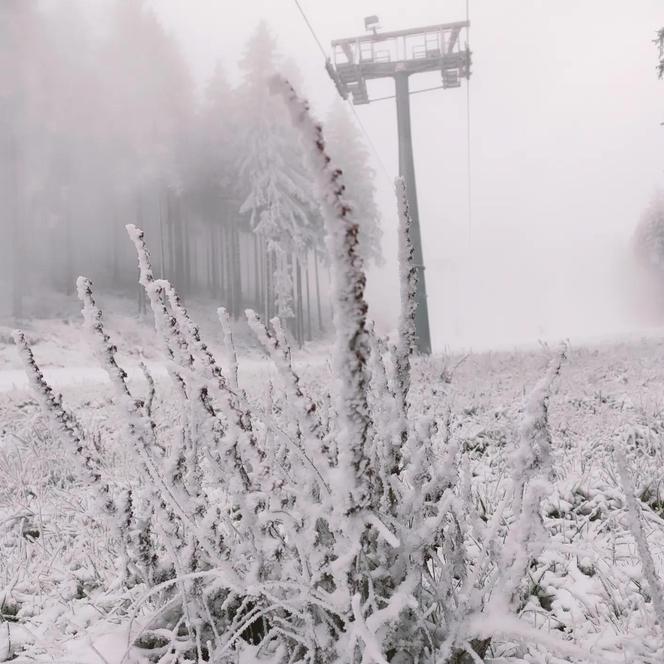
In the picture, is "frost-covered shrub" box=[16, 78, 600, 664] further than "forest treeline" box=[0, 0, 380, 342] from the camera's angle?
No

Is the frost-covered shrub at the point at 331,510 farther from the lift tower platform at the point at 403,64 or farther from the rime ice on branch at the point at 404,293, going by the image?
the lift tower platform at the point at 403,64

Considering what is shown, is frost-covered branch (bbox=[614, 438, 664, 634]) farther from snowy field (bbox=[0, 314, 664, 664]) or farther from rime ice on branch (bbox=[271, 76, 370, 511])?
rime ice on branch (bbox=[271, 76, 370, 511])

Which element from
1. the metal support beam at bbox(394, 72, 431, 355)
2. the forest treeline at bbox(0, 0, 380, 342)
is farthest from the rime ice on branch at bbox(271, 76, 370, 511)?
the forest treeline at bbox(0, 0, 380, 342)

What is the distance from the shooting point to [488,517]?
2.66 meters

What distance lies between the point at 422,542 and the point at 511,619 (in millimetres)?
207

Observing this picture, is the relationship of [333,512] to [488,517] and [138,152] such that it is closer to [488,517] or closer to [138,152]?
[488,517]

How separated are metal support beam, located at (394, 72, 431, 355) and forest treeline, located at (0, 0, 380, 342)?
11518mm

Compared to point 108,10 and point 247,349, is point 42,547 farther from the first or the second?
point 108,10

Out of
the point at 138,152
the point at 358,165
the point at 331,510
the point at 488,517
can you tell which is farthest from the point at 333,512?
the point at 358,165

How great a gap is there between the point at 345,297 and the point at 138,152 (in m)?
31.1

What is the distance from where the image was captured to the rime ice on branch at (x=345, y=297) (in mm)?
685

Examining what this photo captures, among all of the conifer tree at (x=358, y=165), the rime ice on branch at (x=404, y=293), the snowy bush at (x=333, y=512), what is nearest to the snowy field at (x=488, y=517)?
the snowy bush at (x=333, y=512)

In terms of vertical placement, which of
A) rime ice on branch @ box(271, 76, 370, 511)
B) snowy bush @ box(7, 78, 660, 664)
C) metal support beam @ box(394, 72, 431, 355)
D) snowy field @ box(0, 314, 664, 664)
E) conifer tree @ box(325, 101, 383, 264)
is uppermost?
conifer tree @ box(325, 101, 383, 264)

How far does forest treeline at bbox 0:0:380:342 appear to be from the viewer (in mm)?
25781
